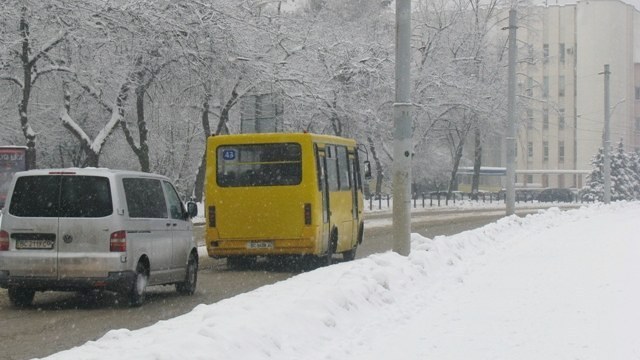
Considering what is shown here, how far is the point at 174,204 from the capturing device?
1485cm

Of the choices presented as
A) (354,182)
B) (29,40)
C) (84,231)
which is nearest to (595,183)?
(29,40)

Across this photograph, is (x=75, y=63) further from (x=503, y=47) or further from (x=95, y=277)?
(x=503, y=47)

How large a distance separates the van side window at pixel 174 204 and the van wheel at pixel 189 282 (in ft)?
2.18

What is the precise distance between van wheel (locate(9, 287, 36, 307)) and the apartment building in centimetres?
9773

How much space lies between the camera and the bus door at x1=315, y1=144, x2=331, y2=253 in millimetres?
19297

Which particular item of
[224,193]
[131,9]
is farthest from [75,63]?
[224,193]

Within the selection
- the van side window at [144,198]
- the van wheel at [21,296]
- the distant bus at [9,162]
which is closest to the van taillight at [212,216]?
the van side window at [144,198]

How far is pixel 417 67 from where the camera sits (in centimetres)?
5872

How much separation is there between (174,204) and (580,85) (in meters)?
105

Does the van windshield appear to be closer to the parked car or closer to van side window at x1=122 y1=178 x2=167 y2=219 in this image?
van side window at x1=122 y1=178 x2=167 y2=219

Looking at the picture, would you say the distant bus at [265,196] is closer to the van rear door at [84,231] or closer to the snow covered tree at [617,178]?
the van rear door at [84,231]

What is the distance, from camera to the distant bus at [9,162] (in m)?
31.2

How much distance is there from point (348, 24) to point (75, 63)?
1047 inches

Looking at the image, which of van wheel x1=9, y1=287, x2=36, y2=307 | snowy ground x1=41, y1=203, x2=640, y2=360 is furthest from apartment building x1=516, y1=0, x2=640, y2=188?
van wheel x1=9, y1=287, x2=36, y2=307
